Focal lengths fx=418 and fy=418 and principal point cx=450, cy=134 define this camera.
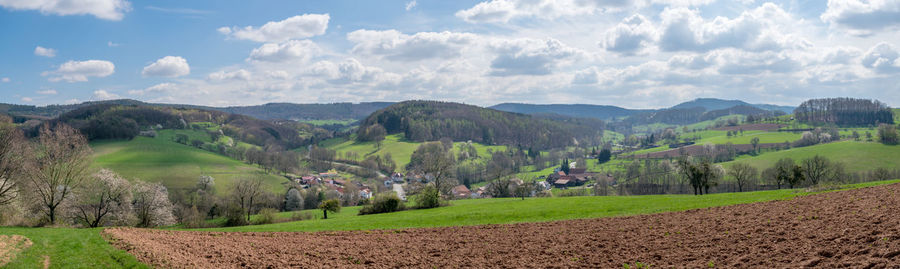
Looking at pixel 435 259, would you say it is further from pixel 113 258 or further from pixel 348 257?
pixel 113 258

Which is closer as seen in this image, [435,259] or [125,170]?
[435,259]

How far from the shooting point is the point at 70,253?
1983 cm


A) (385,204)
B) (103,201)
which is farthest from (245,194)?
(385,204)

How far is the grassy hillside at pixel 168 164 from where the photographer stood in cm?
11365

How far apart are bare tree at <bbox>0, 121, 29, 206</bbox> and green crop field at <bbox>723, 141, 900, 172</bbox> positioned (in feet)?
498

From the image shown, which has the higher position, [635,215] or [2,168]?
[2,168]

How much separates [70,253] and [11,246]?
7.94ft

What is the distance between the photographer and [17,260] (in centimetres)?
1797

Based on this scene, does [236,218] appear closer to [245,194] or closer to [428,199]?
[245,194]

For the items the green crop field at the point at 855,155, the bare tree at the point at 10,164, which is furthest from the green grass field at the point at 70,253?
the green crop field at the point at 855,155

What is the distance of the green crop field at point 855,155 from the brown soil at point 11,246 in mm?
144272

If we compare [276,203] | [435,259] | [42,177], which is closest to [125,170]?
[276,203]

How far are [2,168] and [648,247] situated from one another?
52481 millimetres

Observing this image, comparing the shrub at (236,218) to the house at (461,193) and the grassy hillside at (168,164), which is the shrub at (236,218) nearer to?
the grassy hillside at (168,164)
